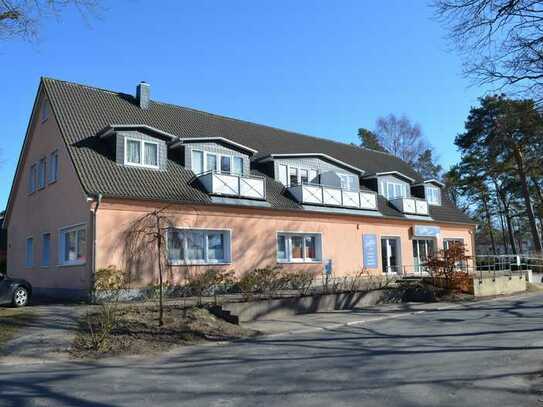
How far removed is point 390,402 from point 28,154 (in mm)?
23630

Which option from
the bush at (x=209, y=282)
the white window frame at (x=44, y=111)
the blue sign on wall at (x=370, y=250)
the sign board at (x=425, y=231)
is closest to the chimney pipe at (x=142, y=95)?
the white window frame at (x=44, y=111)

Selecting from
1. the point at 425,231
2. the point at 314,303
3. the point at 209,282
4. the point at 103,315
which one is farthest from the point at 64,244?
the point at 425,231

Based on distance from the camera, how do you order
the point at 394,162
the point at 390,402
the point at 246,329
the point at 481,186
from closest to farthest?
the point at 390,402, the point at 246,329, the point at 394,162, the point at 481,186

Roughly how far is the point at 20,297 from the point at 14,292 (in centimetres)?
25

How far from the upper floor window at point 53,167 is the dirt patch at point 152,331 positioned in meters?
9.47

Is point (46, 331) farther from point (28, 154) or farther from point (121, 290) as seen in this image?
point (28, 154)

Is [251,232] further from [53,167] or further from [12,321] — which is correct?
[12,321]

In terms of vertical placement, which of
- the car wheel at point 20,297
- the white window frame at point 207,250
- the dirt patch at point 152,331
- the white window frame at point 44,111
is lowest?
the dirt patch at point 152,331

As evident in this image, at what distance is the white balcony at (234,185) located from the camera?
22.3m

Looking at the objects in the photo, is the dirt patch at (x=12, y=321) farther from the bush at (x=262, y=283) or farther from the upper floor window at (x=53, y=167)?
the upper floor window at (x=53, y=167)

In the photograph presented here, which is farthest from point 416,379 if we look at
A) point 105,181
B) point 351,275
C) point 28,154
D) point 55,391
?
point 28,154

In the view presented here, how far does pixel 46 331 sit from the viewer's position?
501 inches

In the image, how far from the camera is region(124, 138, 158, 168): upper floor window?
2133 cm

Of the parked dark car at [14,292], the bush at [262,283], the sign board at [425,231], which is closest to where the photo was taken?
the parked dark car at [14,292]
